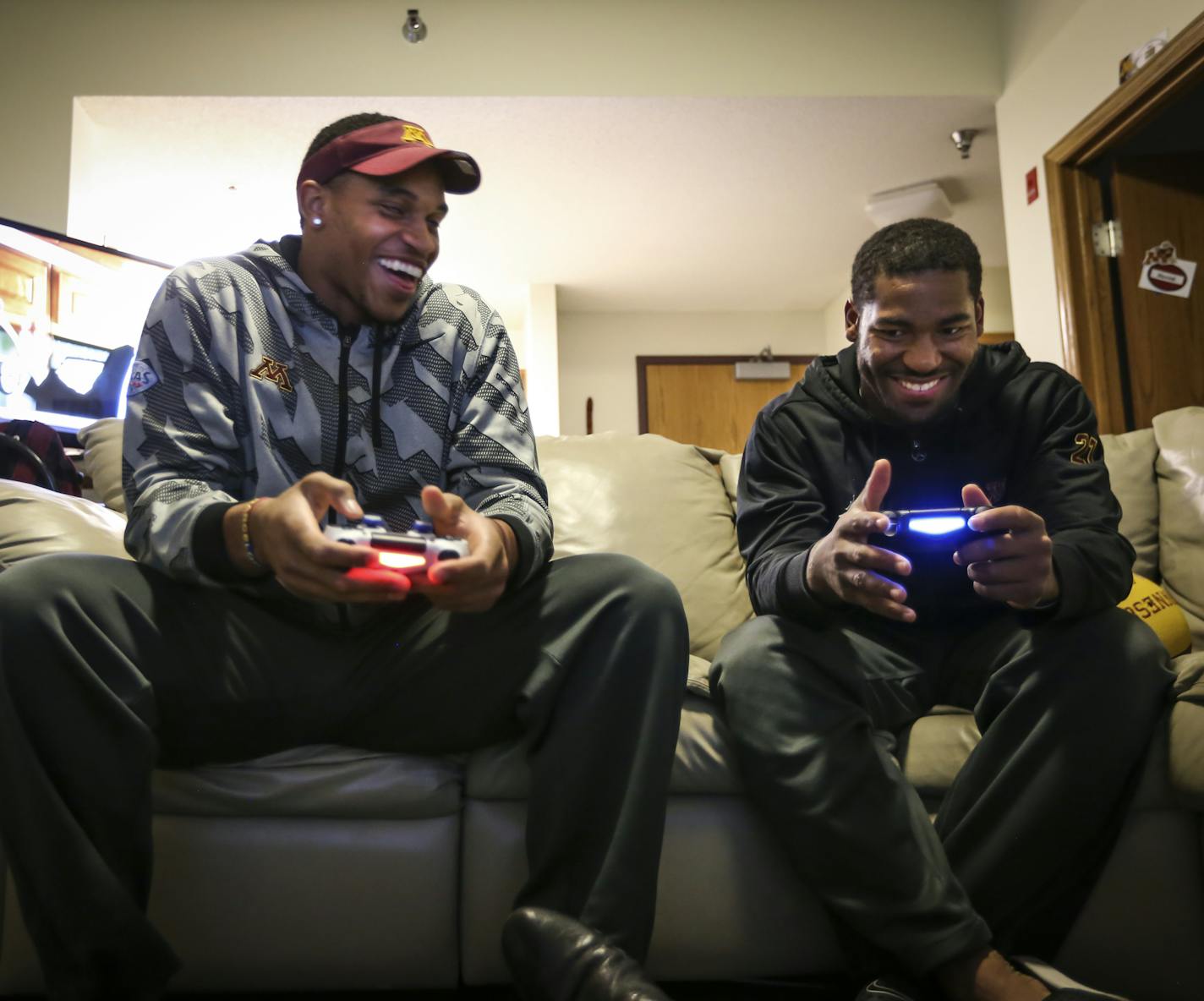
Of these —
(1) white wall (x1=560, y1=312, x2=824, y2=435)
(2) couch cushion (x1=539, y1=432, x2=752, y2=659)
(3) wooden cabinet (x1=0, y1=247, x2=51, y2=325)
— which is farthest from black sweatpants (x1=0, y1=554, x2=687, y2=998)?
(1) white wall (x1=560, y1=312, x2=824, y2=435)

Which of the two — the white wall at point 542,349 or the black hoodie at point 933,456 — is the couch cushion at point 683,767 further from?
the white wall at point 542,349

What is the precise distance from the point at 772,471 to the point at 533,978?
778 millimetres

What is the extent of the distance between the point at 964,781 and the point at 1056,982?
0.22 metres

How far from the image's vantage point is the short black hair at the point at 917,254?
1.33 meters

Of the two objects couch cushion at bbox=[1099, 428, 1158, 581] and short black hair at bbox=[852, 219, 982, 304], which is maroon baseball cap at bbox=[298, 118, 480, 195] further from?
couch cushion at bbox=[1099, 428, 1158, 581]

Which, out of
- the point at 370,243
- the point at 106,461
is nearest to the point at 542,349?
the point at 106,461

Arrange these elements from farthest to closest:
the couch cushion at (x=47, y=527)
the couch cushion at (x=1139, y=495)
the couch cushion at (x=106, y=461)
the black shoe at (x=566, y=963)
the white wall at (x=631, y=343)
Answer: the white wall at (x=631, y=343)
the couch cushion at (x=1139, y=495)
the couch cushion at (x=106, y=461)
the couch cushion at (x=47, y=527)
the black shoe at (x=566, y=963)

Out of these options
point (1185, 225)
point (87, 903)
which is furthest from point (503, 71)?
point (87, 903)

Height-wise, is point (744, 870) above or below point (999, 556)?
below

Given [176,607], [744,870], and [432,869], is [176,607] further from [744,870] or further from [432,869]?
[744,870]

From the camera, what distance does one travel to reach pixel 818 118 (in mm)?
3900

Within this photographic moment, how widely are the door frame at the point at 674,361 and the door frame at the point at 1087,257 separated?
152 inches

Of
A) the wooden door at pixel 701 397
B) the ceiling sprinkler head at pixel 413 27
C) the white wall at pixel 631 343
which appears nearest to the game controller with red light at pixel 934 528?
the ceiling sprinkler head at pixel 413 27

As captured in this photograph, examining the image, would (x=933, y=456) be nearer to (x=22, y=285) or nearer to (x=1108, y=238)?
(x=1108, y=238)
